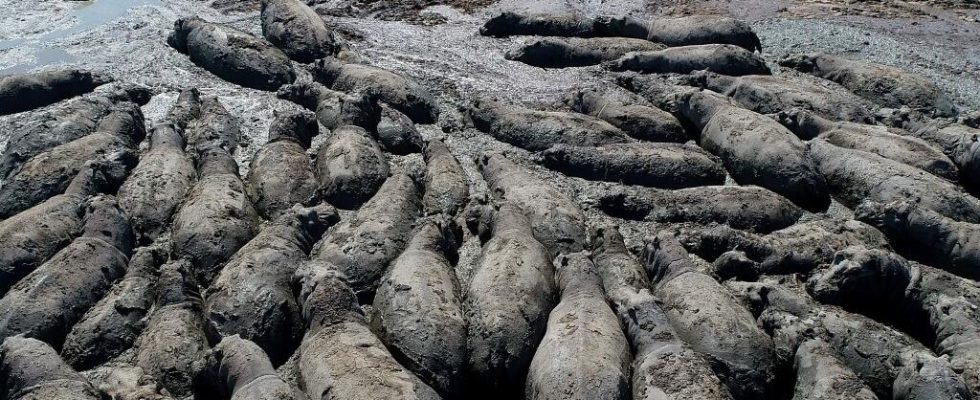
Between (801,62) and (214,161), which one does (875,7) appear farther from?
(214,161)

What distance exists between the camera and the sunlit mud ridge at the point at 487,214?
5.99m

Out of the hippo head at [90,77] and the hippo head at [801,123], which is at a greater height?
the hippo head at [801,123]

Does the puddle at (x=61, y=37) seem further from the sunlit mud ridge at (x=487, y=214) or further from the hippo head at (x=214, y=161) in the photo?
the hippo head at (x=214, y=161)

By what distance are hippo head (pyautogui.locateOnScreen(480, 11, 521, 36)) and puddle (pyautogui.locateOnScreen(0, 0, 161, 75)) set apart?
6.81m

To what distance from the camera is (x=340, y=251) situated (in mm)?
7344

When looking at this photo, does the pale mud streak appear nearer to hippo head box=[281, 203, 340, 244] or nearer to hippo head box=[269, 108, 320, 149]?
hippo head box=[269, 108, 320, 149]

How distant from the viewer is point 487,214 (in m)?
8.09

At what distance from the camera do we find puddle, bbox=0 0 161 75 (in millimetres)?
12625

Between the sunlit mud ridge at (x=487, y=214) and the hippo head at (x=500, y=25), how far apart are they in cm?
6

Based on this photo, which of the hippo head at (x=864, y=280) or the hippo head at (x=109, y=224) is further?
the hippo head at (x=109, y=224)

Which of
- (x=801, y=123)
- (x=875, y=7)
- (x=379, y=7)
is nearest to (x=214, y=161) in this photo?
(x=379, y=7)

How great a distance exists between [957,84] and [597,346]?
29.7ft

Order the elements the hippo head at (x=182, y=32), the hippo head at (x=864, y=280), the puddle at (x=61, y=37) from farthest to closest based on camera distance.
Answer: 1. the hippo head at (x=182, y=32)
2. the puddle at (x=61, y=37)
3. the hippo head at (x=864, y=280)

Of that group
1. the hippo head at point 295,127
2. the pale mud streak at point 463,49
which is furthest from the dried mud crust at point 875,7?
the hippo head at point 295,127
